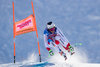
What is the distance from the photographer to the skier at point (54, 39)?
8.44 meters

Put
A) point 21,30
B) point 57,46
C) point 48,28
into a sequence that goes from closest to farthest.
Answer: point 48,28 < point 57,46 < point 21,30

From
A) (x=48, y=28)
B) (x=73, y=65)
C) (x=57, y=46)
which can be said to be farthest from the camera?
(x=57, y=46)

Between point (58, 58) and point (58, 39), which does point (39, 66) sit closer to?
point (58, 39)

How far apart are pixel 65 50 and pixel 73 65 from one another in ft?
6.18

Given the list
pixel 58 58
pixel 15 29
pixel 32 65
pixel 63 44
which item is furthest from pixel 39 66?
pixel 15 29

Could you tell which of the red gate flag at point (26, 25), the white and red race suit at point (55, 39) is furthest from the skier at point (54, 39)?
the red gate flag at point (26, 25)

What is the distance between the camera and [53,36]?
28.2 feet

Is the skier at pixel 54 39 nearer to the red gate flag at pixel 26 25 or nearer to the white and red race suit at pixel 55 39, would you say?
the white and red race suit at pixel 55 39

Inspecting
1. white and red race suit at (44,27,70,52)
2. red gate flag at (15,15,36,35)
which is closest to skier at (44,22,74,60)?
white and red race suit at (44,27,70,52)

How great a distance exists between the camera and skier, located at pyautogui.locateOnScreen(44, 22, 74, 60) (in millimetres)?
8443

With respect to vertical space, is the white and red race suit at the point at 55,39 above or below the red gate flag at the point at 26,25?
below

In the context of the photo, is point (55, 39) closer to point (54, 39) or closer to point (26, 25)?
point (54, 39)

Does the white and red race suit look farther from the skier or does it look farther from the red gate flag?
the red gate flag

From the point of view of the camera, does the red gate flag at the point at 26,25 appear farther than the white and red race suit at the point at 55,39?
Yes
